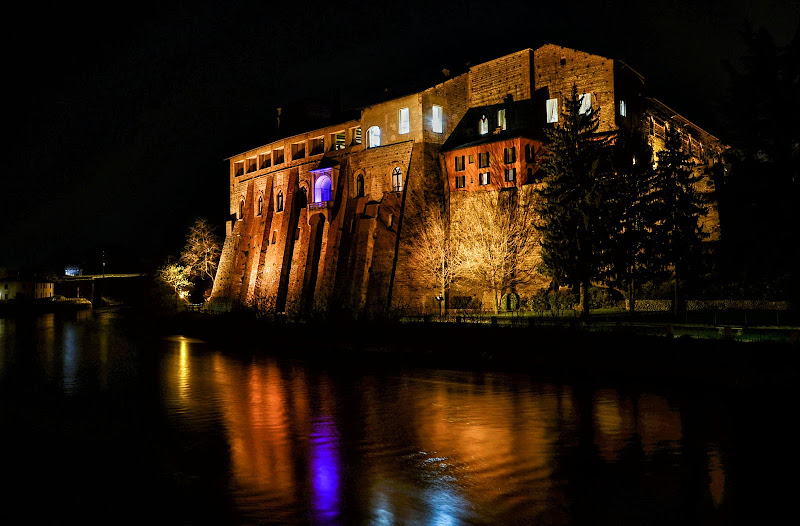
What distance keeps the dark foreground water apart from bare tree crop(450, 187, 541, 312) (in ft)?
62.4

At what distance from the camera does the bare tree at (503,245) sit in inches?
1503

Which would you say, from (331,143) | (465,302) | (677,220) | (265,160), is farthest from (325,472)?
(265,160)

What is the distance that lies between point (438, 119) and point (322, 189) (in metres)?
13.1

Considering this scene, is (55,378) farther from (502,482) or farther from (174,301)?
(174,301)

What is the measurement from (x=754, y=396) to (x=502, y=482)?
926 cm

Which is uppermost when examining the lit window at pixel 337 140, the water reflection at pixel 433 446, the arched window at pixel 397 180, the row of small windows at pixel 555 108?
the lit window at pixel 337 140

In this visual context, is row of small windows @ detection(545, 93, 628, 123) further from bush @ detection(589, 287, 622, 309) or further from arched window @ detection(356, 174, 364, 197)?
arched window @ detection(356, 174, 364, 197)

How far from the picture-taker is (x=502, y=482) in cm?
856

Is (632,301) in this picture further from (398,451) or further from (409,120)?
(398,451)

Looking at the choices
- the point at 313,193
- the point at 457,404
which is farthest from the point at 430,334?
the point at 313,193

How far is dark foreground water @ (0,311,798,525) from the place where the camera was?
24.8ft

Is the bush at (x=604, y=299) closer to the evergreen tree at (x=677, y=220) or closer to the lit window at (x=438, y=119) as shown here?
the evergreen tree at (x=677, y=220)

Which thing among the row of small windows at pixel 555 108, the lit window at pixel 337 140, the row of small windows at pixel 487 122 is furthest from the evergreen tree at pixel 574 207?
the lit window at pixel 337 140

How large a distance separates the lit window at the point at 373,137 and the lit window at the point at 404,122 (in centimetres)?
224
